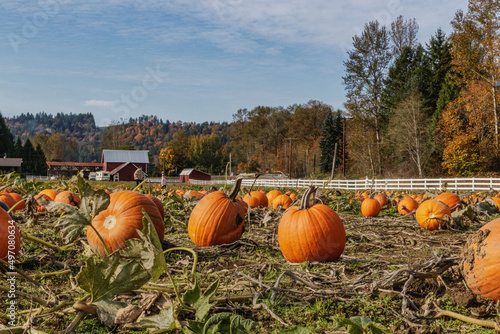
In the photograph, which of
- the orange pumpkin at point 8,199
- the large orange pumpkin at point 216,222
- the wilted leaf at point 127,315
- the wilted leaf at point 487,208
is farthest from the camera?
the wilted leaf at point 487,208

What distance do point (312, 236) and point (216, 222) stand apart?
1.17 m

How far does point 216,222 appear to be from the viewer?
14.6 feet

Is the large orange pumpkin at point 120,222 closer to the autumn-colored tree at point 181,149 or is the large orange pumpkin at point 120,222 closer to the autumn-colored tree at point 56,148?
the autumn-colored tree at point 181,149

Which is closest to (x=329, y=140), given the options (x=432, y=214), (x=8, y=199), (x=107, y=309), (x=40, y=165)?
(x=40, y=165)

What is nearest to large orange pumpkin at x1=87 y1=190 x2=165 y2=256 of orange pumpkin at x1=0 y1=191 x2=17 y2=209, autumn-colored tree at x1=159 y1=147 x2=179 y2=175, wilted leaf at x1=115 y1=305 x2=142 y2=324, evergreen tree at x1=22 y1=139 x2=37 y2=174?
wilted leaf at x1=115 y1=305 x2=142 y2=324

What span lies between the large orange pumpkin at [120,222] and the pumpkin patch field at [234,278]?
0.5 inches

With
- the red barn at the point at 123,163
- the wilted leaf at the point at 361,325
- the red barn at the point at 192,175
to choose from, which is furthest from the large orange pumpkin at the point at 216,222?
the red barn at the point at 192,175

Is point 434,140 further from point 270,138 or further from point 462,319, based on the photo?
point 270,138

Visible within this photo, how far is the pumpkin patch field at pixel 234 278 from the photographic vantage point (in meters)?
1.99

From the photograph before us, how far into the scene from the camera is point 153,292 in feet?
8.07

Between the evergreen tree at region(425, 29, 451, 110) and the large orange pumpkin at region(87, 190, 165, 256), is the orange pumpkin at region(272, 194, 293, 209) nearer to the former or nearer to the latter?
the large orange pumpkin at region(87, 190, 165, 256)

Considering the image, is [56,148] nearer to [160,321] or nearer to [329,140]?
[329,140]

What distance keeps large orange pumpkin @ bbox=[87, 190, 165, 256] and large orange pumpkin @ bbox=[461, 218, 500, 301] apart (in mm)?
2623

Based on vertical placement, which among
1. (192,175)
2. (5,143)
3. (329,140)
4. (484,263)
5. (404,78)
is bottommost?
(192,175)
